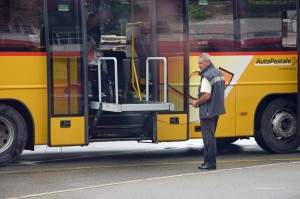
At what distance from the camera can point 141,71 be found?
1530 cm

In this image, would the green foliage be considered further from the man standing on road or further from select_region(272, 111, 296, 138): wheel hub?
select_region(272, 111, 296, 138): wheel hub

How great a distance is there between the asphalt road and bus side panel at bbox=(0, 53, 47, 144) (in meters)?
0.74

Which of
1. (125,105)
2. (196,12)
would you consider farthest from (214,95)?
(196,12)

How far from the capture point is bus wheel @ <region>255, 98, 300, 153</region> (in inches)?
622

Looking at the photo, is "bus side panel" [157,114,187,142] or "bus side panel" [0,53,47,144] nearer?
"bus side panel" [0,53,47,144]

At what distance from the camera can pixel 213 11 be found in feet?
50.4

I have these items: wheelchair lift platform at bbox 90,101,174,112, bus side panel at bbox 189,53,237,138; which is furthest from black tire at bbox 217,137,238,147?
wheelchair lift platform at bbox 90,101,174,112

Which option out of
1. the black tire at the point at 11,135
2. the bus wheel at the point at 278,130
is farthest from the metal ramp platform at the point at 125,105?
the bus wheel at the point at 278,130

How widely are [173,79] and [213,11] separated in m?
1.34

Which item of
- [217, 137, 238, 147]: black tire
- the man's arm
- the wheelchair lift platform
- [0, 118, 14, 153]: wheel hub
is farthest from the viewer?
[217, 137, 238, 147]: black tire

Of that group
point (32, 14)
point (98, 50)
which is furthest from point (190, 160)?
point (32, 14)

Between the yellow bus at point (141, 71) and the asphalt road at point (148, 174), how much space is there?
463 mm

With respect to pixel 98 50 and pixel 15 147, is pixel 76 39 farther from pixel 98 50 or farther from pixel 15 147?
pixel 15 147

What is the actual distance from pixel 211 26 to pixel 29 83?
319cm
